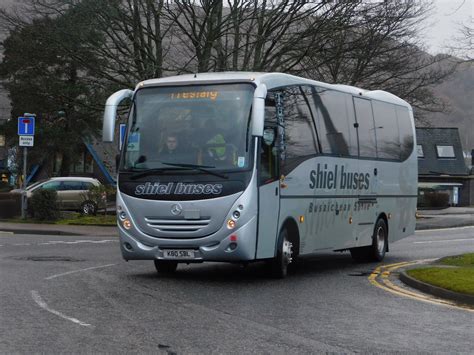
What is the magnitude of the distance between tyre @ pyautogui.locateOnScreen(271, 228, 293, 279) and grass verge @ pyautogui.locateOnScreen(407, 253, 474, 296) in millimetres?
2169

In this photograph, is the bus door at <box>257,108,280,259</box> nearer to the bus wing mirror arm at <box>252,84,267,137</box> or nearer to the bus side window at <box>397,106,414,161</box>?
the bus wing mirror arm at <box>252,84,267,137</box>

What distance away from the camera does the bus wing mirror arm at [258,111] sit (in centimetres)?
1391

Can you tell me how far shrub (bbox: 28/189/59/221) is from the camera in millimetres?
31672

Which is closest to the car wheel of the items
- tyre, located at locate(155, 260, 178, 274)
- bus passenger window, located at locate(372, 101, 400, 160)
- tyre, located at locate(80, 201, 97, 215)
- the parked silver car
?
tyre, located at locate(80, 201, 97, 215)

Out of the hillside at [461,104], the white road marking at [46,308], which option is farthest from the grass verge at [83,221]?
the hillside at [461,104]

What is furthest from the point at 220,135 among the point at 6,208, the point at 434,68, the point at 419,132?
the point at 419,132

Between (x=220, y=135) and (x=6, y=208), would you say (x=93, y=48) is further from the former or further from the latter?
(x=220, y=135)

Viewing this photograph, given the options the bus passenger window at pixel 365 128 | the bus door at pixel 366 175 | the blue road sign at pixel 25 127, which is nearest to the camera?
the bus door at pixel 366 175

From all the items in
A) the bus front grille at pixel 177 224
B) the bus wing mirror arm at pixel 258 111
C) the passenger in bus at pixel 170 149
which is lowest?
the bus front grille at pixel 177 224

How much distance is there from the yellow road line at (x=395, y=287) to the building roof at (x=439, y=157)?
58704 millimetres

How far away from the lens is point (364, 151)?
1892 centimetres

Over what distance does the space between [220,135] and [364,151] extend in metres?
5.28

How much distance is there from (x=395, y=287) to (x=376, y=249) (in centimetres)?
501

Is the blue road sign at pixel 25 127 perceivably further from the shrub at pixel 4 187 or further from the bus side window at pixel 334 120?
the shrub at pixel 4 187
